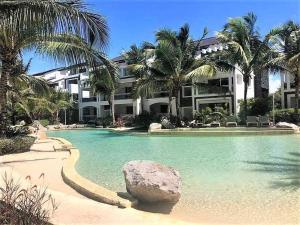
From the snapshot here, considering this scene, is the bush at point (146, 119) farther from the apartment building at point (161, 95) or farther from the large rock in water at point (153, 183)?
the large rock in water at point (153, 183)

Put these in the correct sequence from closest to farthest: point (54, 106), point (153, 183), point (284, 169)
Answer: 1. point (153, 183)
2. point (284, 169)
3. point (54, 106)

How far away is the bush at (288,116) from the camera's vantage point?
31.2 meters

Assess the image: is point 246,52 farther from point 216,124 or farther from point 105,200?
point 105,200

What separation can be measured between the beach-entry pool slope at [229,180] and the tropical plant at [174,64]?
1640 centimetres

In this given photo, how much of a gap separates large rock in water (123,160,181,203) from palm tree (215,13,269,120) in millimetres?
26529

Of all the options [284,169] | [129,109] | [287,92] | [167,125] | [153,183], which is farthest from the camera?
[129,109]

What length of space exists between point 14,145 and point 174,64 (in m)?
18.8

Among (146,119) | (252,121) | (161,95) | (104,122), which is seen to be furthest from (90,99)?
(252,121)

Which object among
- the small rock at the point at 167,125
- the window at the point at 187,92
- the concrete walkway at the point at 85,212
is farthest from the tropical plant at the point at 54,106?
the concrete walkway at the point at 85,212

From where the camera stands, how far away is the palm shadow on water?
961cm

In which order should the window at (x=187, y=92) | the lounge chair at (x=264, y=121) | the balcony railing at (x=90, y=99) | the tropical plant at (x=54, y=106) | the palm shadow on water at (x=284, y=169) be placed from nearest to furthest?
the palm shadow on water at (x=284, y=169) < the lounge chair at (x=264, y=121) < the window at (x=187, y=92) < the tropical plant at (x=54, y=106) < the balcony railing at (x=90, y=99)

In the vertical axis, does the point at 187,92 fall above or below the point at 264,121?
above

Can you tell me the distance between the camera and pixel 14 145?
629 inches

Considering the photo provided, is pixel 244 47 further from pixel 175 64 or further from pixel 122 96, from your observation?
pixel 122 96
